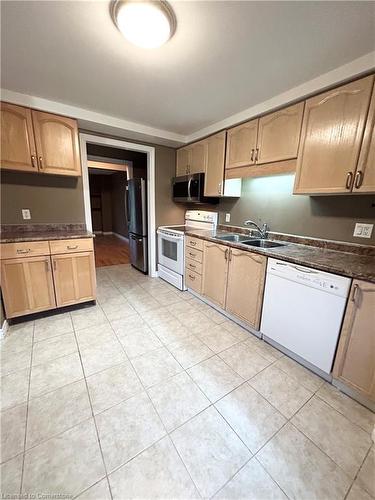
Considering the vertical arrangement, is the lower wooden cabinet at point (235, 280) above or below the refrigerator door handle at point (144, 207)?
below

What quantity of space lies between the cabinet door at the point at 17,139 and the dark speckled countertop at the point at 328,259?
2.31 metres

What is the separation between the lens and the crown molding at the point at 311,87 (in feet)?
4.66

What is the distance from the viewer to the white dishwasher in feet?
4.74

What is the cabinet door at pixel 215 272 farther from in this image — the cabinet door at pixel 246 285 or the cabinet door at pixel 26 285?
the cabinet door at pixel 26 285

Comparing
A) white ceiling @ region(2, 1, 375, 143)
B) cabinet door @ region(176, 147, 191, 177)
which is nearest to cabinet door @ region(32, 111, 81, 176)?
white ceiling @ region(2, 1, 375, 143)

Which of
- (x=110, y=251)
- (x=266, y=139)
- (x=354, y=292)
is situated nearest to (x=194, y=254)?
(x=266, y=139)

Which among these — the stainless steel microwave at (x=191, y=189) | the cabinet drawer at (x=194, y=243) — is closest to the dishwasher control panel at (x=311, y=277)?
the cabinet drawer at (x=194, y=243)

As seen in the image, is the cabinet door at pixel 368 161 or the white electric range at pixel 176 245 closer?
the cabinet door at pixel 368 161

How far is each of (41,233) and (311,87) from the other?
10.1 ft

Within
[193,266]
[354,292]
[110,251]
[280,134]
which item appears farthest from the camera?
[110,251]

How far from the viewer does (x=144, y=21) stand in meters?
1.16

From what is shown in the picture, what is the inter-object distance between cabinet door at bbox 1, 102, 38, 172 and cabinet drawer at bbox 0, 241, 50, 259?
0.80 meters

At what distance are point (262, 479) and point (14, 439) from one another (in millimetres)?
1341

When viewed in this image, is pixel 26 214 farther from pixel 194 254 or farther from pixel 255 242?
pixel 255 242
